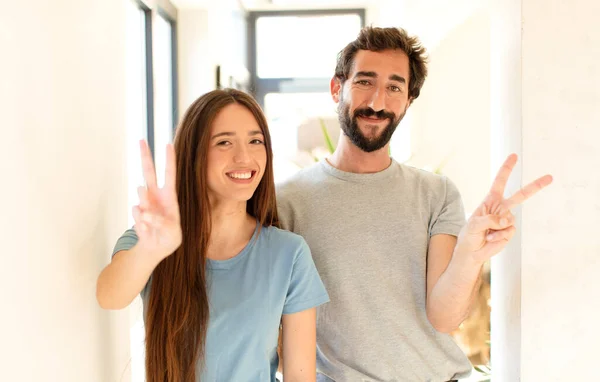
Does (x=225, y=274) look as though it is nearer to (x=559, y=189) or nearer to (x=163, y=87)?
(x=559, y=189)

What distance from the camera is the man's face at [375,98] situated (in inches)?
70.5

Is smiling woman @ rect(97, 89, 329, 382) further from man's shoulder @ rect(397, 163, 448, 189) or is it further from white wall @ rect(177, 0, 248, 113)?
white wall @ rect(177, 0, 248, 113)

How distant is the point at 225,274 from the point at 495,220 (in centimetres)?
66

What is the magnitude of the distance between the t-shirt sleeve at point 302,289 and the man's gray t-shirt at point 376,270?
206 millimetres

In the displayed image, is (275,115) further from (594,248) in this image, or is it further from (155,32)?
(594,248)

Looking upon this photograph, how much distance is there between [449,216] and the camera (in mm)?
1750

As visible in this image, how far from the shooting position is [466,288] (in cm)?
159

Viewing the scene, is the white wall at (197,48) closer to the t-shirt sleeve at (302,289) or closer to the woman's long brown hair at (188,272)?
the woman's long brown hair at (188,272)

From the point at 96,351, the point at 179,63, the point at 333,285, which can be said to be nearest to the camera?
the point at 96,351

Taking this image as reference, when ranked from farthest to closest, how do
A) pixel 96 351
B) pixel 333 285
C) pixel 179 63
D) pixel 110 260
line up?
pixel 179 63 < pixel 333 285 < pixel 110 260 < pixel 96 351

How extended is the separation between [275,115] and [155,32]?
219 centimetres

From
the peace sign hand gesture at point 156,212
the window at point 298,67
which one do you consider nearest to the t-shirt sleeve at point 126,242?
the peace sign hand gesture at point 156,212

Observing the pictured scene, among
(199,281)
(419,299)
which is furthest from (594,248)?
(199,281)

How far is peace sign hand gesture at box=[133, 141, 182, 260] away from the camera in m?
1.16
